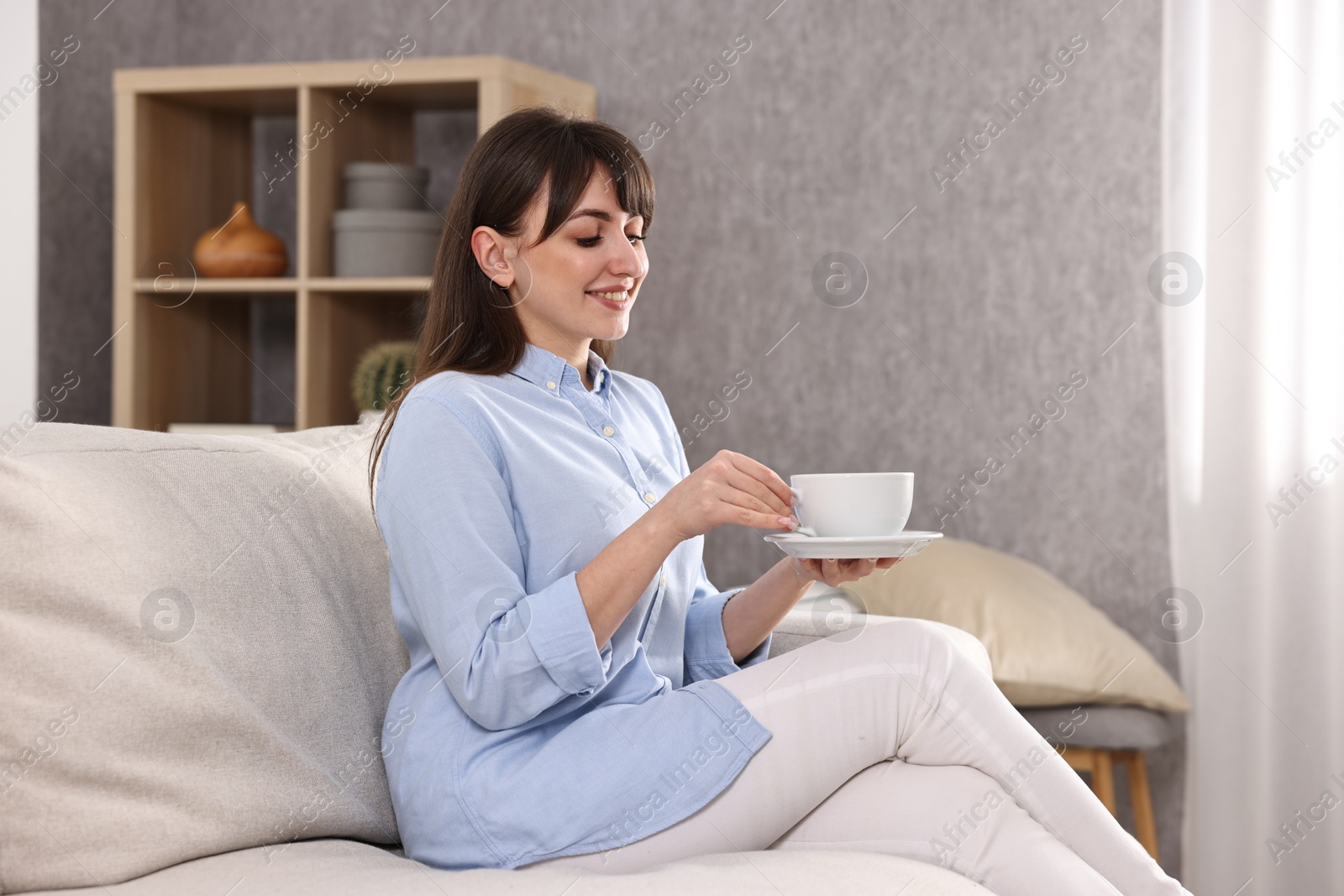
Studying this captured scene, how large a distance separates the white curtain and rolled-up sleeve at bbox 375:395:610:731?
132cm

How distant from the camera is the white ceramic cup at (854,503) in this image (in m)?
1.05

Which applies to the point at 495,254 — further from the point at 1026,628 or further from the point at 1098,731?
the point at 1098,731

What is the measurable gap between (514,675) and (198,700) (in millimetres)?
267

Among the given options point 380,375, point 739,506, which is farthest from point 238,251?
point 739,506

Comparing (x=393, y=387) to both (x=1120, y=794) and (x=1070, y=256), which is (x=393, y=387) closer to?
(x=1070, y=256)

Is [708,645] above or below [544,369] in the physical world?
below

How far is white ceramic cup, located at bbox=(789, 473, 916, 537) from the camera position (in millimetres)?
1053

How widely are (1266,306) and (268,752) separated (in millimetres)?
1685

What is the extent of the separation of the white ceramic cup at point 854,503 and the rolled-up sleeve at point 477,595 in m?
0.22

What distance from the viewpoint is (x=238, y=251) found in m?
2.44

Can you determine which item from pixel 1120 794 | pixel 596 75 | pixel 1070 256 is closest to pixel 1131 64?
pixel 1070 256

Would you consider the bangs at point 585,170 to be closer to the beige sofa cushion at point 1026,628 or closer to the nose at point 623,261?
the nose at point 623,261

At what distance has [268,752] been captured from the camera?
1.07m

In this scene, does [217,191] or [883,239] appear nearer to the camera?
[883,239]
